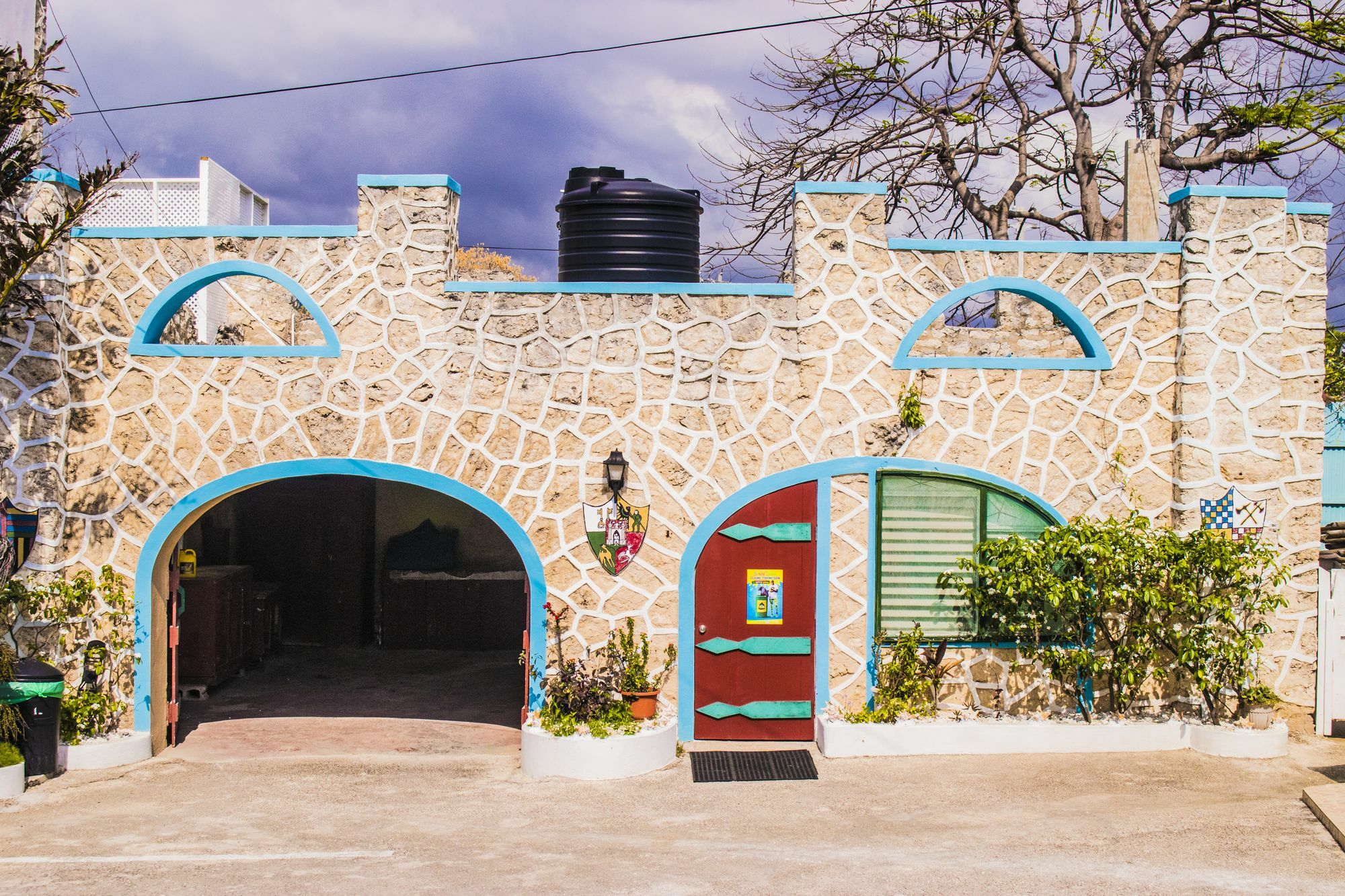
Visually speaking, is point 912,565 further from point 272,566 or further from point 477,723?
point 272,566

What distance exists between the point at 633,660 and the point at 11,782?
16.2 ft

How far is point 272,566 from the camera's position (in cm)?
1559

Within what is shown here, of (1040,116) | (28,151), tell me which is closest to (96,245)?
(28,151)

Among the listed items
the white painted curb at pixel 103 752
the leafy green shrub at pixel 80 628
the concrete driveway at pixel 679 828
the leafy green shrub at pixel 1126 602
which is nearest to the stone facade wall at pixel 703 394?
the leafy green shrub at pixel 80 628

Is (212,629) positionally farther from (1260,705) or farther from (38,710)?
(1260,705)

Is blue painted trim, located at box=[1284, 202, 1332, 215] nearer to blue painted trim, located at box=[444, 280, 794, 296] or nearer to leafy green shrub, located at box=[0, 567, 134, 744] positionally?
blue painted trim, located at box=[444, 280, 794, 296]

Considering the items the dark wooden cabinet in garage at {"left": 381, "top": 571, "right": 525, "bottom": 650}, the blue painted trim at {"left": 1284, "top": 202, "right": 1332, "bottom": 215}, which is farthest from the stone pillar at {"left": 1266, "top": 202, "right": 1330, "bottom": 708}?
the dark wooden cabinet in garage at {"left": 381, "top": 571, "right": 525, "bottom": 650}

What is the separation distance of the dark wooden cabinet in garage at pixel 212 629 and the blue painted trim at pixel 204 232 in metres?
4.62

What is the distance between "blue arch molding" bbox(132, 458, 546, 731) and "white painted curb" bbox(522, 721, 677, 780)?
23.6 inches

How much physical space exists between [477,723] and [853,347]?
5.29 metres

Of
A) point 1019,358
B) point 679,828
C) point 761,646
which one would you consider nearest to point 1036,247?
point 1019,358

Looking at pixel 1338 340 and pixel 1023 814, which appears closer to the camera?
pixel 1023 814

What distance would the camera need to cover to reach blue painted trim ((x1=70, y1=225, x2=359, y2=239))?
9.80 meters

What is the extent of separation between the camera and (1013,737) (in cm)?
977
